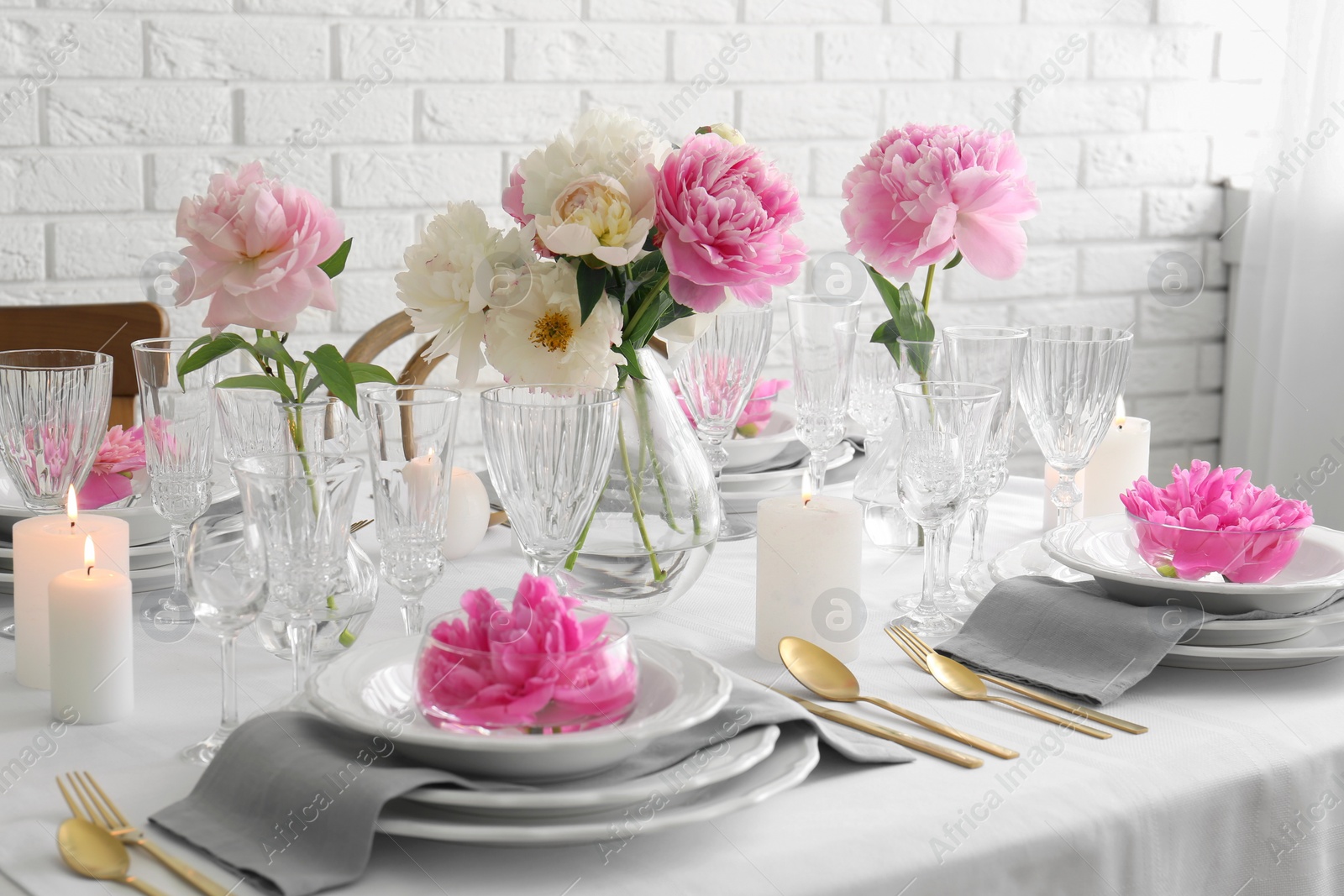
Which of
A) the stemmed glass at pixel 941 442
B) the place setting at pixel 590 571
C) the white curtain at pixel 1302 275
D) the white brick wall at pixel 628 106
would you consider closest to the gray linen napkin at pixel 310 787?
the place setting at pixel 590 571

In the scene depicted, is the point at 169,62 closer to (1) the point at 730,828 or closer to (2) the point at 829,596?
(2) the point at 829,596

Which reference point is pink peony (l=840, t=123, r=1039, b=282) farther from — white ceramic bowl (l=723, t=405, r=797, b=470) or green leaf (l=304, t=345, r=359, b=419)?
green leaf (l=304, t=345, r=359, b=419)

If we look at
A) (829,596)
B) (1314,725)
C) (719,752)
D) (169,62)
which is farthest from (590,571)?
(169,62)

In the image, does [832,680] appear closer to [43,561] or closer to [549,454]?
[549,454]

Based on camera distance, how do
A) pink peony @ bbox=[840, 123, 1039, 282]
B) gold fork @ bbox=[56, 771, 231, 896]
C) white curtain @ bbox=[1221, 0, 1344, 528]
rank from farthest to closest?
white curtain @ bbox=[1221, 0, 1344, 528], pink peony @ bbox=[840, 123, 1039, 282], gold fork @ bbox=[56, 771, 231, 896]

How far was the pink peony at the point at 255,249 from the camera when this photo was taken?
0.88m

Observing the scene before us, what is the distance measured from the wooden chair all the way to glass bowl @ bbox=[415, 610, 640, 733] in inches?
42.5

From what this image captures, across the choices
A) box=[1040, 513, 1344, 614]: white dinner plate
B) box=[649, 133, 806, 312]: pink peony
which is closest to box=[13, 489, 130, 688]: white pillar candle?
box=[649, 133, 806, 312]: pink peony

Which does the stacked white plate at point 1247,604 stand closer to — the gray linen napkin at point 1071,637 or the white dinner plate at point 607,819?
the gray linen napkin at point 1071,637

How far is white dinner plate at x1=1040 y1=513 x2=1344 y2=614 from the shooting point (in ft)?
3.06

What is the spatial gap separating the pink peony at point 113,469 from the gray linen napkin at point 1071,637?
2.33ft

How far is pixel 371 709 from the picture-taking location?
72cm

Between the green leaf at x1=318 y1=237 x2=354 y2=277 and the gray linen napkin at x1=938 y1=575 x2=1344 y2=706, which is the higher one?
the green leaf at x1=318 y1=237 x2=354 y2=277

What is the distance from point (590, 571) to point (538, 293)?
0.22m
